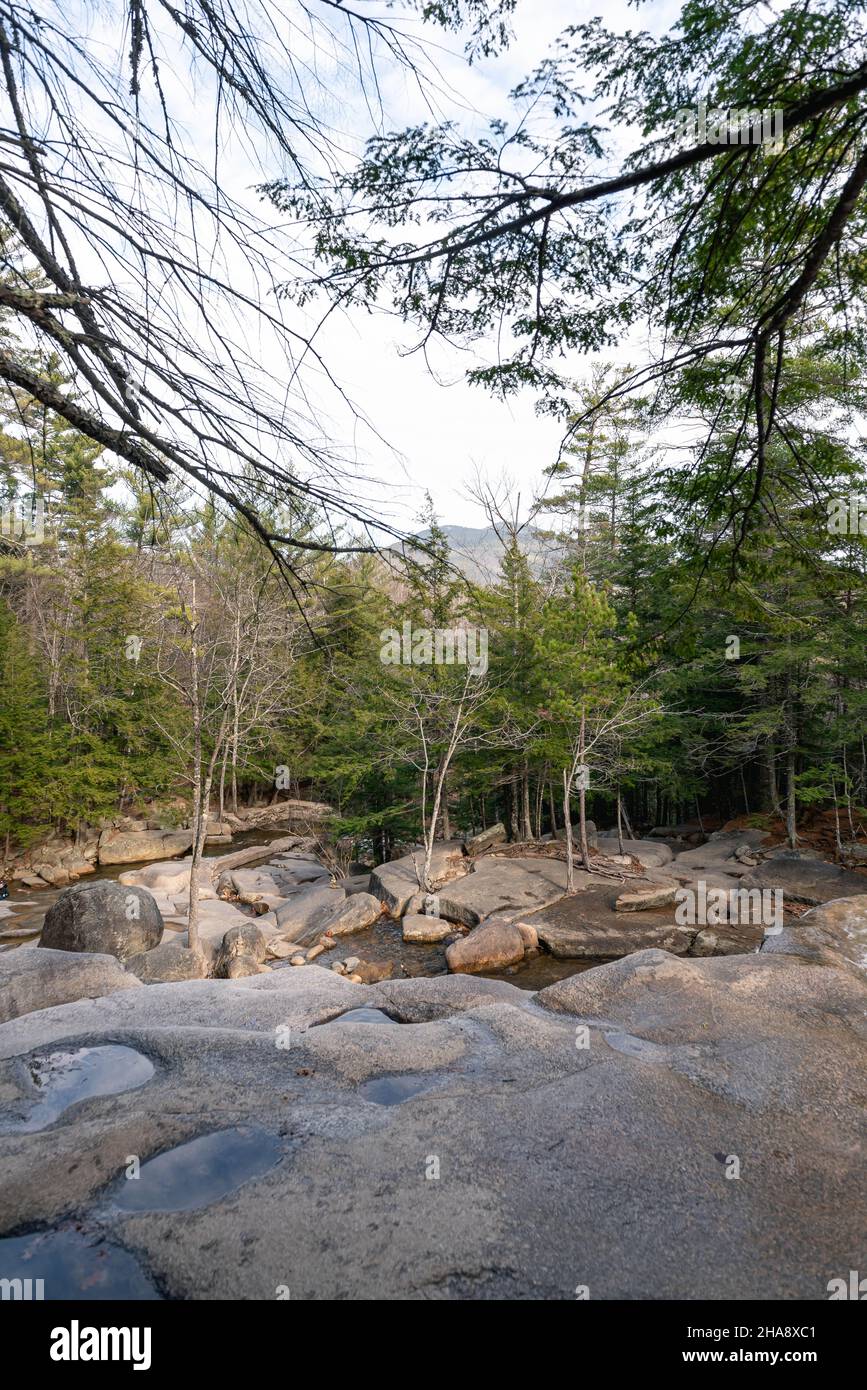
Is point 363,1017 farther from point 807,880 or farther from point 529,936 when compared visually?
point 807,880

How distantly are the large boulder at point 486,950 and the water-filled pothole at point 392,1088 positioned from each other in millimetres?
7407

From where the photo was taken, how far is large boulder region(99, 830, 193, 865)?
22.6 m

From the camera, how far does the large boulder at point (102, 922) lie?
11258mm

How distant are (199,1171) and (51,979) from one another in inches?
176

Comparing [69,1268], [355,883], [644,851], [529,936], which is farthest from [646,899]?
[69,1268]

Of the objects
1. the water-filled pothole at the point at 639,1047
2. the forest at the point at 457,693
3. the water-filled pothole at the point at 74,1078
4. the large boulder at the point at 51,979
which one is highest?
the forest at the point at 457,693

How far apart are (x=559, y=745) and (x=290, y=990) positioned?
37.4 feet

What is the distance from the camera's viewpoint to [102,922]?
1139 cm

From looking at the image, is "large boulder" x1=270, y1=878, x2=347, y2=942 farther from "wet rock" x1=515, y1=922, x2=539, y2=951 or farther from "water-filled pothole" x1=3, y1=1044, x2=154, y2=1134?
"water-filled pothole" x1=3, y1=1044, x2=154, y2=1134

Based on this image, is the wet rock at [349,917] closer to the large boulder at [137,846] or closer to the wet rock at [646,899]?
the wet rock at [646,899]

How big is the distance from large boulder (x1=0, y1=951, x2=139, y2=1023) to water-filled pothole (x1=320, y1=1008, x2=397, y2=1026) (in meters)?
2.50

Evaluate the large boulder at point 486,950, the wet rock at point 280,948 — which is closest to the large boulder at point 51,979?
the wet rock at point 280,948

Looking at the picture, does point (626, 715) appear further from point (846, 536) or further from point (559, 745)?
point (846, 536)
